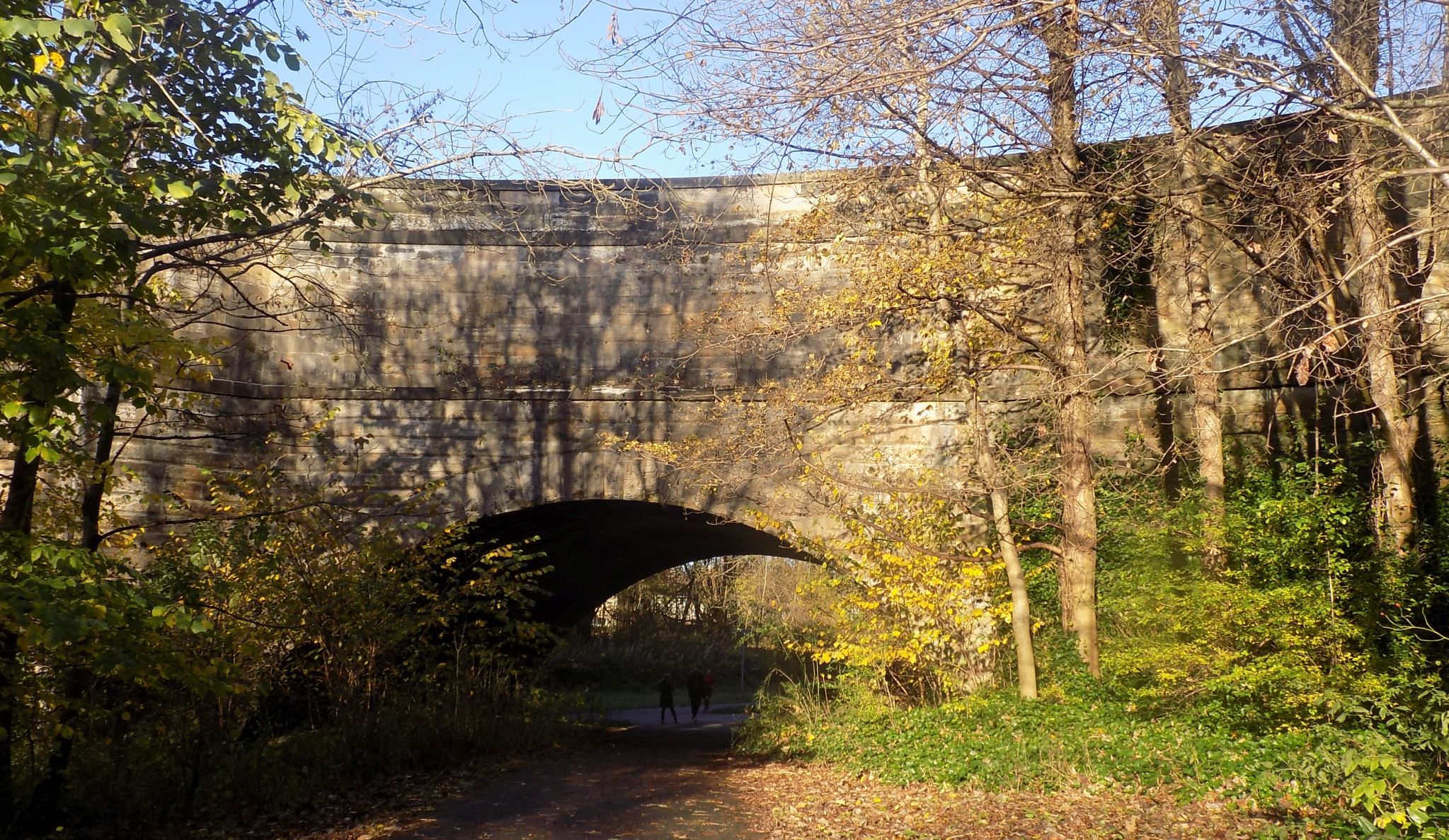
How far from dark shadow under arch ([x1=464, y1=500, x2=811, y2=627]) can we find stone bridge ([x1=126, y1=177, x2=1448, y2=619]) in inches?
13.5

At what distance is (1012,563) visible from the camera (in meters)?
9.30

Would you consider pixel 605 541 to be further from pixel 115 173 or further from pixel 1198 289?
pixel 115 173

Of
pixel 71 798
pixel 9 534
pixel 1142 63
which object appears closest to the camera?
pixel 9 534

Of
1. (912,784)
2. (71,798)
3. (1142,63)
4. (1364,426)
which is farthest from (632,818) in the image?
(1364,426)

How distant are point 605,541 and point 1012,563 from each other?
6419 mm

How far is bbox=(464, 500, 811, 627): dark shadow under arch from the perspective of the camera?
11812mm

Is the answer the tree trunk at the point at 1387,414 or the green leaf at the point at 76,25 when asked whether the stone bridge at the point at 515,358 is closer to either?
the tree trunk at the point at 1387,414

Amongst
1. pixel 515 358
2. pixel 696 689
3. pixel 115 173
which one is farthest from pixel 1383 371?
pixel 696 689

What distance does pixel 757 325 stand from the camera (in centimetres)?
1059

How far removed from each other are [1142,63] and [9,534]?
648 cm

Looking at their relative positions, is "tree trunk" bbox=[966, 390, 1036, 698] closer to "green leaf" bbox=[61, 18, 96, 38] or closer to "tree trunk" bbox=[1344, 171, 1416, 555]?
"tree trunk" bbox=[1344, 171, 1416, 555]

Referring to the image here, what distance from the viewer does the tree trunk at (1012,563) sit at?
919 centimetres

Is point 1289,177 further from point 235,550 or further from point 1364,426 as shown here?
point 235,550

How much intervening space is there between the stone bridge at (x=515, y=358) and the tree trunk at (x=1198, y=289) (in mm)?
3040
